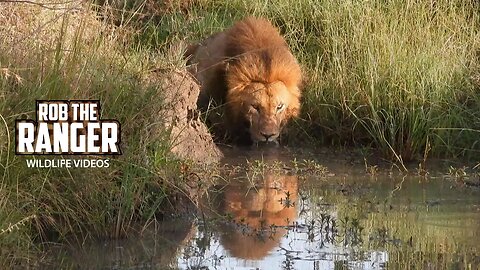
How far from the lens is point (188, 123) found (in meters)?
8.84

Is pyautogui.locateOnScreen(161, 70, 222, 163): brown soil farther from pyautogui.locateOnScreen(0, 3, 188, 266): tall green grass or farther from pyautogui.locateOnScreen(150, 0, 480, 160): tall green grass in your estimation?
pyautogui.locateOnScreen(150, 0, 480, 160): tall green grass

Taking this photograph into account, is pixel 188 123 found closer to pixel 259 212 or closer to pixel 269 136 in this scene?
pixel 269 136

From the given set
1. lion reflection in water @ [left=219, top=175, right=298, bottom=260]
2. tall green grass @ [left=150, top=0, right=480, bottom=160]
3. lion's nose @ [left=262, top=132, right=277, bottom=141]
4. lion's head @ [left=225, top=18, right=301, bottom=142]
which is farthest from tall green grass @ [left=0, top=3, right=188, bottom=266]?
tall green grass @ [left=150, top=0, right=480, bottom=160]

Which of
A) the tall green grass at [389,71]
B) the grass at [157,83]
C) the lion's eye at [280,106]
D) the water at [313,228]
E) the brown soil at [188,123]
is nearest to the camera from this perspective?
the water at [313,228]

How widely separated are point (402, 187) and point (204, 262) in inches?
107

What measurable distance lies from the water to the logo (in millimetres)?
604

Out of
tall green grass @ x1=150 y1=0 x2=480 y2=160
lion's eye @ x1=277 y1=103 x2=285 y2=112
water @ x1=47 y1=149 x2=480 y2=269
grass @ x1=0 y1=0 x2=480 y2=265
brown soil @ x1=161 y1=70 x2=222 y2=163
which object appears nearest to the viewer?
water @ x1=47 y1=149 x2=480 y2=269

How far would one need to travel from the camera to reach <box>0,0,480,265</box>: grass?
620cm

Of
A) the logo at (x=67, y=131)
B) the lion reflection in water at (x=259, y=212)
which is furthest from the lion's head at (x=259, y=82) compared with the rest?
the logo at (x=67, y=131)

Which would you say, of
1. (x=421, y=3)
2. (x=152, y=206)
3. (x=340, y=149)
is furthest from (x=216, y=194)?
(x=421, y=3)

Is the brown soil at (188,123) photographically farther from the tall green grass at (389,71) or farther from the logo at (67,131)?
the tall green grass at (389,71)

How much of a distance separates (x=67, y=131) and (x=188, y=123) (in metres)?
2.41

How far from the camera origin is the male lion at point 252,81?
9836 mm

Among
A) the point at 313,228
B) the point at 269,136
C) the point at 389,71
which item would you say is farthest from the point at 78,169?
the point at 389,71
